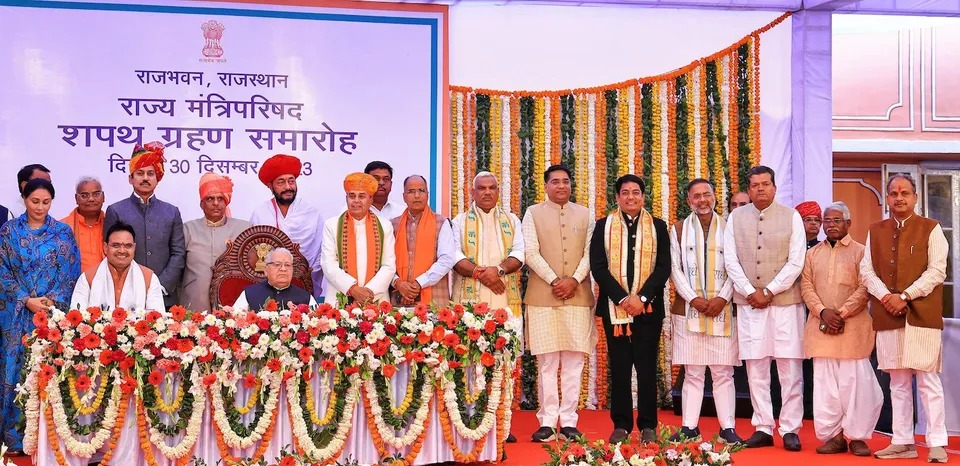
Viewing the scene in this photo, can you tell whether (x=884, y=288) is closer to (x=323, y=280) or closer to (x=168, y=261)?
(x=323, y=280)

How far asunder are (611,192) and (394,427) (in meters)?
3.09

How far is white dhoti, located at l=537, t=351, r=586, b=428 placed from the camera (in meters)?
5.31

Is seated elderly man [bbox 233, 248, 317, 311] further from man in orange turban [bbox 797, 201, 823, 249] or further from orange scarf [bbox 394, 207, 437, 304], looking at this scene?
man in orange turban [bbox 797, 201, 823, 249]

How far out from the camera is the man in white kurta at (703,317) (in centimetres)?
523

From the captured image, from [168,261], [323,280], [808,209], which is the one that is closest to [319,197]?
[323,280]

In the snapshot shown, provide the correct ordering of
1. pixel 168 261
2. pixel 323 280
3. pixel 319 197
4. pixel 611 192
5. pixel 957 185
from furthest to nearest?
pixel 957 185 → pixel 611 192 → pixel 319 197 → pixel 323 280 → pixel 168 261

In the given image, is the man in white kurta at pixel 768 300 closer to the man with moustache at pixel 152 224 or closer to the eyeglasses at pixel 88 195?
the man with moustache at pixel 152 224

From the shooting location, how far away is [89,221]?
5359 millimetres

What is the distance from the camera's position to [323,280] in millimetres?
5945

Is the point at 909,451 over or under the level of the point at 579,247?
under

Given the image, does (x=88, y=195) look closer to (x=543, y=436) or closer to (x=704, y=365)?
(x=543, y=436)

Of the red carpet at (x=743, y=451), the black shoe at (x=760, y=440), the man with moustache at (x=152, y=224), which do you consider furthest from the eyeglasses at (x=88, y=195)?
the black shoe at (x=760, y=440)

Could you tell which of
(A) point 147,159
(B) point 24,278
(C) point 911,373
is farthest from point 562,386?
(B) point 24,278

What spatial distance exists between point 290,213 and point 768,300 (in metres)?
2.85
